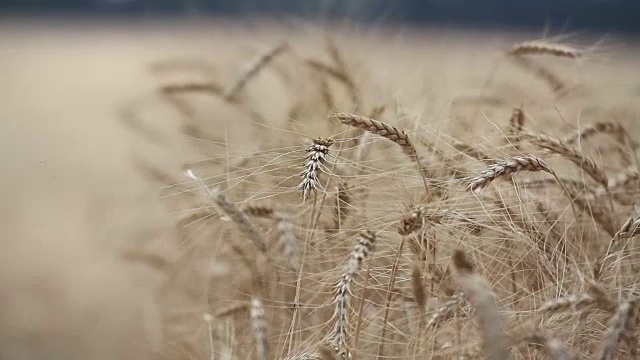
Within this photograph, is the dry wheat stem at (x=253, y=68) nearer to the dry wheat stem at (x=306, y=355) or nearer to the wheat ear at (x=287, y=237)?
the wheat ear at (x=287, y=237)

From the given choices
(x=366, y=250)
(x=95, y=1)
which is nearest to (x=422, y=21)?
(x=95, y=1)

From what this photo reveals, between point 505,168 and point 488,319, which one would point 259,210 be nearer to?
point 505,168

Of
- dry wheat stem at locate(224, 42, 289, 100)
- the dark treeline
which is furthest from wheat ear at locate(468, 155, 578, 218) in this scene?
the dark treeline

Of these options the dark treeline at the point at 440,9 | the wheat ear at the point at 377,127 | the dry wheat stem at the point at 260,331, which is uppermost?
the wheat ear at the point at 377,127

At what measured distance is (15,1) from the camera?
5.95 m

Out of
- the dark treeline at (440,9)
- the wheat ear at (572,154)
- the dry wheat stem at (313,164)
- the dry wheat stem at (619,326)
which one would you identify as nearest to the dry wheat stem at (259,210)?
the dry wheat stem at (313,164)

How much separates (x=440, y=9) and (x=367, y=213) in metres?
4.20

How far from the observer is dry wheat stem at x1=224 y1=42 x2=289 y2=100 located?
1677mm

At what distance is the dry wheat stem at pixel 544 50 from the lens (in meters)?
1.50

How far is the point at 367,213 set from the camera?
115cm

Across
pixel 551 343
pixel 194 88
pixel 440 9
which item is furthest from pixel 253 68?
pixel 440 9

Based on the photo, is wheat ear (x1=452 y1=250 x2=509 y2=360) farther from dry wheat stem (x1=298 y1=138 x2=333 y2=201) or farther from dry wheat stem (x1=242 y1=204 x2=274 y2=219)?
dry wheat stem (x1=242 y1=204 x2=274 y2=219)

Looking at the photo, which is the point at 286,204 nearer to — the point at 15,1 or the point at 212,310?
the point at 212,310

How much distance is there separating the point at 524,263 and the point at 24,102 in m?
3.59
